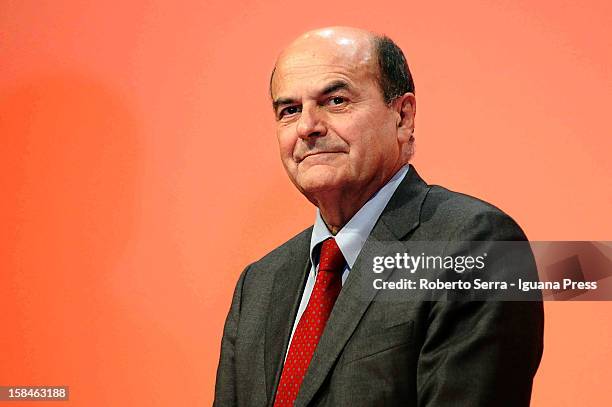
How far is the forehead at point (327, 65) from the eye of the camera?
1914 millimetres

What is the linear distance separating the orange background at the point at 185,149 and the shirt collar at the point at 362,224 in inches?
17.3

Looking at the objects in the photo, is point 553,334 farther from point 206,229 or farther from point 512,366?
point 206,229

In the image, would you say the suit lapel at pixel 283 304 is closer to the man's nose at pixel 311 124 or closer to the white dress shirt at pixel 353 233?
the white dress shirt at pixel 353 233

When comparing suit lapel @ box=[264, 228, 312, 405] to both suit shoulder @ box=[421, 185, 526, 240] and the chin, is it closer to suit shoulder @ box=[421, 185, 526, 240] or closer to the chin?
the chin

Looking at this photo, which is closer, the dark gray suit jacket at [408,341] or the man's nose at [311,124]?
the dark gray suit jacket at [408,341]

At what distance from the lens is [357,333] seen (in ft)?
5.74

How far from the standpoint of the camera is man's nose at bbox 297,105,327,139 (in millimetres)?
1891

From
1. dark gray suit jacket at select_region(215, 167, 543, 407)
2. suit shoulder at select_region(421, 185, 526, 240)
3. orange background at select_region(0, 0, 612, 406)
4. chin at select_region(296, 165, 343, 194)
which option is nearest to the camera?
dark gray suit jacket at select_region(215, 167, 543, 407)

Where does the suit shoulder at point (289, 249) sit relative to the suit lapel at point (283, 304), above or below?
above

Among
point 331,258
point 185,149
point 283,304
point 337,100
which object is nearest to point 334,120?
point 337,100

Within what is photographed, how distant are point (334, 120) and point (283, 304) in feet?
1.26

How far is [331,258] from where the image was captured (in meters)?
1.90

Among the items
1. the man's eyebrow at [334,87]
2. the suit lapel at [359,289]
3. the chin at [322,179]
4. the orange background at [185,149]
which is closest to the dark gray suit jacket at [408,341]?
the suit lapel at [359,289]

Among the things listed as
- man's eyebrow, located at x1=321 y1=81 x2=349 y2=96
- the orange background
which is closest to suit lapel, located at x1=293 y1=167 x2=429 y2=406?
man's eyebrow, located at x1=321 y1=81 x2=349 y2=96
